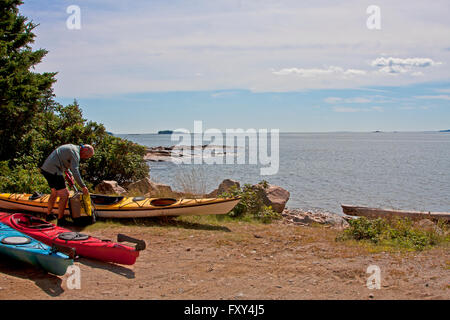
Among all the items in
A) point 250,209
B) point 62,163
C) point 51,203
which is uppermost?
point 62,163

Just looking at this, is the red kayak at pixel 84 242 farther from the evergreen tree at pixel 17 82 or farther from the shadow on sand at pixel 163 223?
the evergreen tree at pixel 17 82

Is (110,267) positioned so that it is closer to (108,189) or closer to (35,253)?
(35,253)

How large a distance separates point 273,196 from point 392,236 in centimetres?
495

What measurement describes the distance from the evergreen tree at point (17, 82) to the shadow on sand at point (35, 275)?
7.76 m

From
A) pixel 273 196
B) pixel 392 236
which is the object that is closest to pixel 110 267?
pixel 392 236

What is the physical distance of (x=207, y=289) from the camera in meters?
5.61

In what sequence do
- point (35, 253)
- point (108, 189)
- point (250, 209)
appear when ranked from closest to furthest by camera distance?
point (35, 253) < point (250, 209) < point (108, 189)

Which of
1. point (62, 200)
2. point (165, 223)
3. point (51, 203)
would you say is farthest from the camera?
point (165, 223)

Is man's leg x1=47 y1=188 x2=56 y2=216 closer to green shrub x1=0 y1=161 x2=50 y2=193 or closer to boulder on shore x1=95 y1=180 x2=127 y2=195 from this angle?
green shrub x1=0 y1=161 x2=50 y2=193

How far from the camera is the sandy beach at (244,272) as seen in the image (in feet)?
17.7

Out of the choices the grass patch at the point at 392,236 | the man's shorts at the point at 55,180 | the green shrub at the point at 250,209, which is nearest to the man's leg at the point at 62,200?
the man's shorts at the point at 55,180

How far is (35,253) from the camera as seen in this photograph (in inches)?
229
